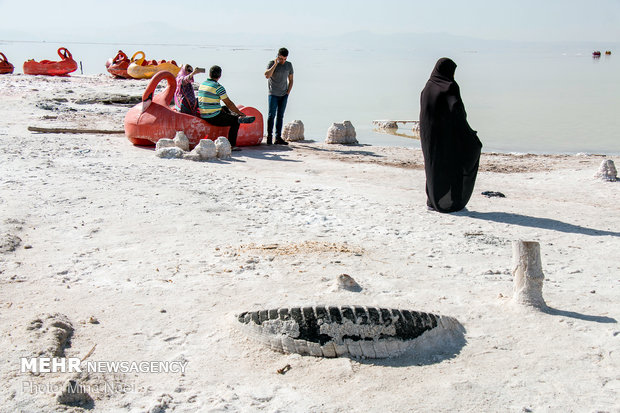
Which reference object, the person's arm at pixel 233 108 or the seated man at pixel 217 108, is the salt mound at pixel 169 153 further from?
the person's arm at pixel 233 108

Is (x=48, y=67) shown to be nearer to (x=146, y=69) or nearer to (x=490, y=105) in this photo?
(x=146, y=69)

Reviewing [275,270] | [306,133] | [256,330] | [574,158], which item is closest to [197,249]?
[275,270]

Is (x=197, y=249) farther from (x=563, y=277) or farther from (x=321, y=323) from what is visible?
(x=563, y=277)

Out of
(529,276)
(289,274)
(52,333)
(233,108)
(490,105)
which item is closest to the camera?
(52,333)

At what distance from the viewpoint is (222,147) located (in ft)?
31.2

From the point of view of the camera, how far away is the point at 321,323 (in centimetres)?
370

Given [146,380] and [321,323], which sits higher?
[321,323]

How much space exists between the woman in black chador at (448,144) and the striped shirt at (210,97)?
12.9ft

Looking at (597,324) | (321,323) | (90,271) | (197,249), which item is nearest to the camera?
(321,323)

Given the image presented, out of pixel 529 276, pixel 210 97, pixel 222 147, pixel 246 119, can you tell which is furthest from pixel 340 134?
pixel 529 276

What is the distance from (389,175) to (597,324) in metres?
5.07

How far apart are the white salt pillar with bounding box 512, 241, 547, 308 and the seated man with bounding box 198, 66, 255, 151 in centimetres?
658

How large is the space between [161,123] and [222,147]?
1185mm

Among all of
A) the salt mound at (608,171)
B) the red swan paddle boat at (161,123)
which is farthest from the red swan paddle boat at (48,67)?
the salt mound at (608,171)
